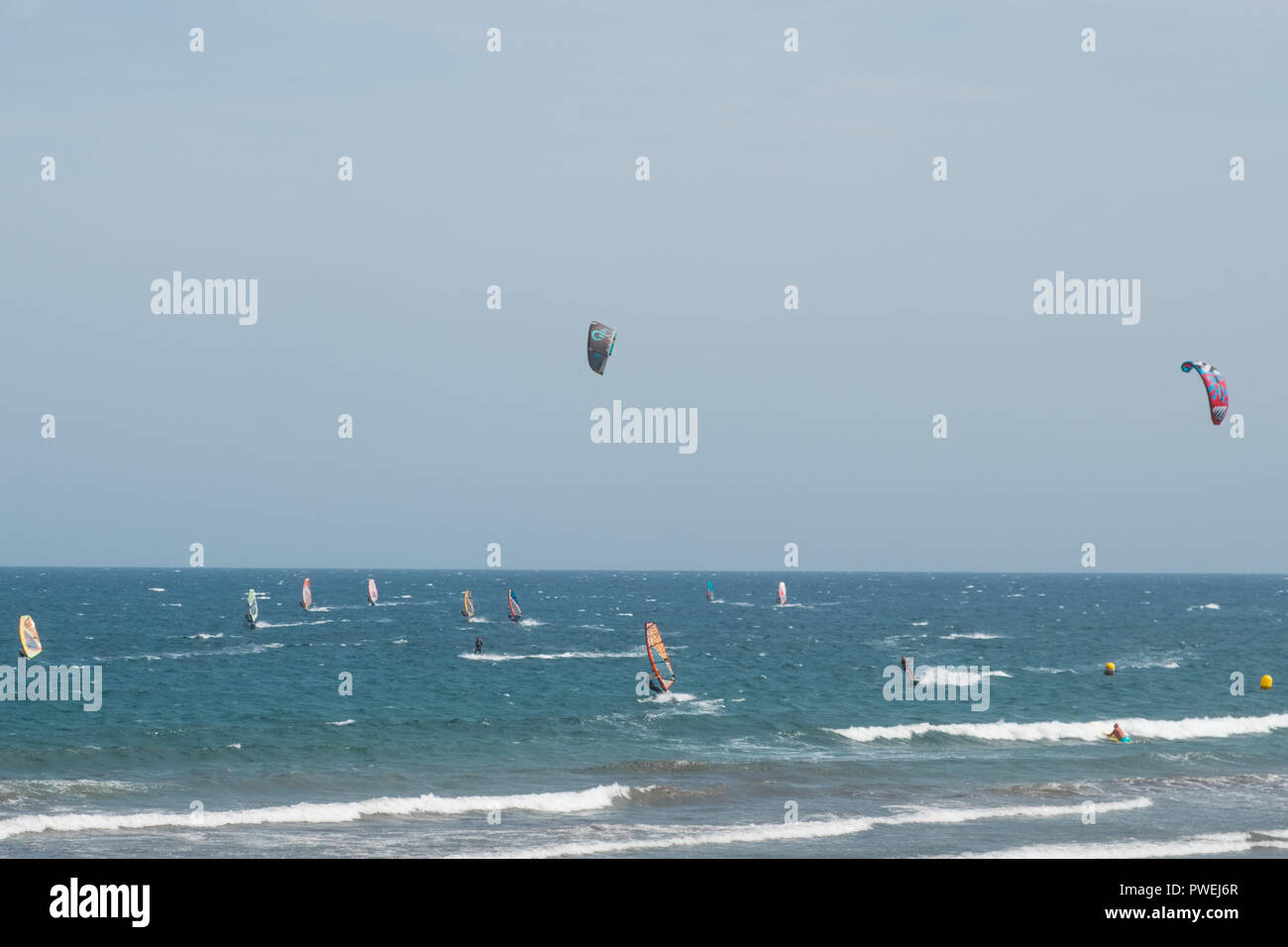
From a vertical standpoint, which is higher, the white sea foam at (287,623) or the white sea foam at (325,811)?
the white sea foam at (325,811)

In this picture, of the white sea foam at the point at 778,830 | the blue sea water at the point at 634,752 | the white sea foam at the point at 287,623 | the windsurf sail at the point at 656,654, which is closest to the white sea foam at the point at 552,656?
the blue sea water at the point at 634,752

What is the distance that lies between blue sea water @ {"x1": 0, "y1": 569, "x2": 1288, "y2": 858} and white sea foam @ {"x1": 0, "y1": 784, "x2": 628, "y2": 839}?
0.30 feet

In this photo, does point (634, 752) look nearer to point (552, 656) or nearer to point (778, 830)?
point (778, 830)

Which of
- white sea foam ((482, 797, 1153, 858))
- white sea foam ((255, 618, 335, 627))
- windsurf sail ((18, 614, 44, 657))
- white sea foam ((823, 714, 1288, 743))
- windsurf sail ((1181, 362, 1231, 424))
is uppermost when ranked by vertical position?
windsurf sail ((1181, 362, 1231, 424))

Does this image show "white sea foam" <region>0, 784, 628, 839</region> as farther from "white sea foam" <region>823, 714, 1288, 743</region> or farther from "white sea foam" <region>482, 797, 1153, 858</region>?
"white sea foam" <region>823, 714, 1288, 743</region>

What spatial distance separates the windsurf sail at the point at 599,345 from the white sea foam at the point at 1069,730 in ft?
45.4

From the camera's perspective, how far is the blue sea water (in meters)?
25.5

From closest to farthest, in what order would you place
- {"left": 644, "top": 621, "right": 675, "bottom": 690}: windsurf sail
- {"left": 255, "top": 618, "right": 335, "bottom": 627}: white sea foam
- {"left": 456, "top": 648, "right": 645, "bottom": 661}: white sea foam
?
{"left": 644, "top": 621, "right": 675, "bottom": 690}: windsurf sail, {"left": 456, "top": 648, "right": 645, "bottom": 661}: white sea foam, {"left": 255, "top": 618, "right": 335, "bottom": 627}: white sea foam

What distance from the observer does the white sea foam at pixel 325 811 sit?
26.0m

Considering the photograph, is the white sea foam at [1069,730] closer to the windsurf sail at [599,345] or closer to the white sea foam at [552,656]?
the windsurf sail at [599,345]

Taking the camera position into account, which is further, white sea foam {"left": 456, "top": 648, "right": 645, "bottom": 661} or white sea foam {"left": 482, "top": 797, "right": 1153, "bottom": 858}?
Answer: white sea foam {"left": 456, "top": 648, "right": 645, "bottom": 661}

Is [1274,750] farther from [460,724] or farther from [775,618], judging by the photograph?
[775,618]

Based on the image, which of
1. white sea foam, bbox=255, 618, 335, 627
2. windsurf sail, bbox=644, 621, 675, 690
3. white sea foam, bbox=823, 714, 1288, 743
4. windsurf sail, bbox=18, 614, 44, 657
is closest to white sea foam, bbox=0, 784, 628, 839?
white sea foam, bbox=823, 714, 1288, 743
